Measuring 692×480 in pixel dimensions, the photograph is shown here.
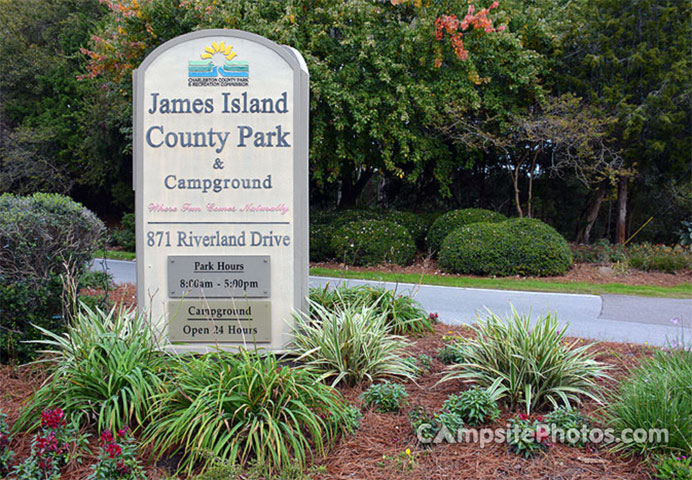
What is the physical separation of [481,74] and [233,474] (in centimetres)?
1440

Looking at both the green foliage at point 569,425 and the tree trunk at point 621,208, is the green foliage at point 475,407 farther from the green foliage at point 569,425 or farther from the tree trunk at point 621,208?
the tree trunk at point 621,208

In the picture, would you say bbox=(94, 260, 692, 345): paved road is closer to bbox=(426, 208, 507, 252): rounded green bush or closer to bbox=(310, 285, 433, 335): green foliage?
bbox=(310, 285, 433, 335): green foliage

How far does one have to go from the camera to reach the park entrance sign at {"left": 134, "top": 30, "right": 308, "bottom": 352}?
5.02 metres

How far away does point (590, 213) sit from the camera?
1847 cm

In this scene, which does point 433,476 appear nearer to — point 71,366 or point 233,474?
point 233,474

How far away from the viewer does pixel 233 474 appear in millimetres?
3104

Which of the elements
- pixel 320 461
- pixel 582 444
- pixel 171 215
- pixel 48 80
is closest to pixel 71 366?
pixel 171 215

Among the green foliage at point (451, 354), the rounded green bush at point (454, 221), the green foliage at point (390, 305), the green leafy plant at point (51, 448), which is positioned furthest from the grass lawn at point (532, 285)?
the green leafy plant at point (51, 448)

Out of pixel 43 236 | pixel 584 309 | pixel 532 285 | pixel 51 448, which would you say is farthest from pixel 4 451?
pixel 532 285

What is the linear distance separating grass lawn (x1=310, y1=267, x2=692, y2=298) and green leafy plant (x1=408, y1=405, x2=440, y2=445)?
6.69 m

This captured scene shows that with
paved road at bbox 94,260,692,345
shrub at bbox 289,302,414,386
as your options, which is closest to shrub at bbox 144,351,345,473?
shrub at bbox 289,302,414,386

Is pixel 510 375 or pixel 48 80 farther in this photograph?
pixel 48 80

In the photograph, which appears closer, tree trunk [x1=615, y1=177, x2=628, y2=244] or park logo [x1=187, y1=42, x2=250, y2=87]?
park logo [x1=187, y1=42, x2=250, y2=87]

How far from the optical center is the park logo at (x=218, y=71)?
16.5ft
